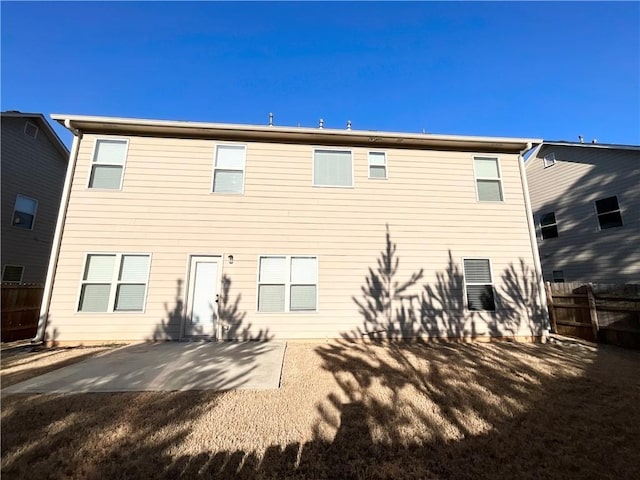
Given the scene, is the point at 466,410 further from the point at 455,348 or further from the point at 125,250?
the point at 125,250

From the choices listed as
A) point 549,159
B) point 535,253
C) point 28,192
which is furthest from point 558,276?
point 28,192

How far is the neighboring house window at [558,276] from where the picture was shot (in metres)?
12.8

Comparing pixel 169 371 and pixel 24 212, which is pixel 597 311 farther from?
pixel 24 212

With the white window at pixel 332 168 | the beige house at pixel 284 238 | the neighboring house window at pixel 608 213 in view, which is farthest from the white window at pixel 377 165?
the neighboring house window at pixel 608 213

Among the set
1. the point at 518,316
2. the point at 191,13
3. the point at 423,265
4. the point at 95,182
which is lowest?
the point at 518,316

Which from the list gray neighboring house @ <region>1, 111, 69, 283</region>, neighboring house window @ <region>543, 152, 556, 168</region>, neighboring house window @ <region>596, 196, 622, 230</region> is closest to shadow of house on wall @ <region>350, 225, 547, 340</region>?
neighboring house window @ <region>596, 196, 622, 230</region>

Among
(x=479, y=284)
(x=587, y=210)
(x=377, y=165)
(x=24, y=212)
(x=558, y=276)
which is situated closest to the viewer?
(x=479, y=284)

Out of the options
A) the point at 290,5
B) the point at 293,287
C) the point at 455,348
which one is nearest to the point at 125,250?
the point at 293,287

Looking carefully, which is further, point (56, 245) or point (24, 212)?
point (24, 212)

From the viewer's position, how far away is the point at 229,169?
7750mm

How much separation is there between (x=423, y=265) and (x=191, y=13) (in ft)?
35.4

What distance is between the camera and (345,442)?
8.93 feet

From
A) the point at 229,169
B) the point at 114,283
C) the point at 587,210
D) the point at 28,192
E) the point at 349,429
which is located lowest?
the point at 349,429

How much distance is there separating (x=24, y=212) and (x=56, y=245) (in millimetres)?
7982
